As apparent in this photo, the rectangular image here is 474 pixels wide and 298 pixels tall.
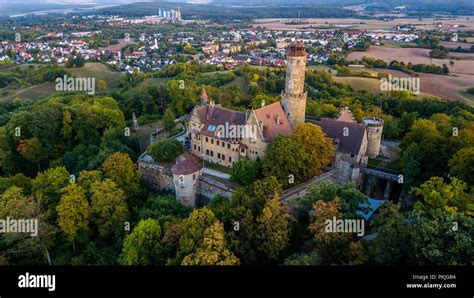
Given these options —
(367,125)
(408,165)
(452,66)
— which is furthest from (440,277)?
(452,66)

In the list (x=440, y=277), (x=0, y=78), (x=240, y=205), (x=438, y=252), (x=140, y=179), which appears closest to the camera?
(x=440, y=277)

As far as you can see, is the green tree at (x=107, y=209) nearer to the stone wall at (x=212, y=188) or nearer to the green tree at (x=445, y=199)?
the stone wall at (x=212, y=188)

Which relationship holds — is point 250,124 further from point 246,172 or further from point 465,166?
point 465,166

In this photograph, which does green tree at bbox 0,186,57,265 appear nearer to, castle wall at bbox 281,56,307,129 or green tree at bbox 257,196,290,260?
green tree at bbox 257,196,290,260

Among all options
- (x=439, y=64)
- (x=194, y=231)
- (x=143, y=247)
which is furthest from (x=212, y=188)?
(x=439, y=64)

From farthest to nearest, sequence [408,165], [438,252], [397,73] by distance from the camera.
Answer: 1. [397,73]
2. [408,165]
3. [438,252]

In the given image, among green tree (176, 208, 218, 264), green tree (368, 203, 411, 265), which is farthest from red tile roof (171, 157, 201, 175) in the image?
green tree (368, 203, 411, 265)

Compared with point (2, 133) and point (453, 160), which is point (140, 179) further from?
point (453, 160)

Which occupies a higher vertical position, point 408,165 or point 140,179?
point 408,165
